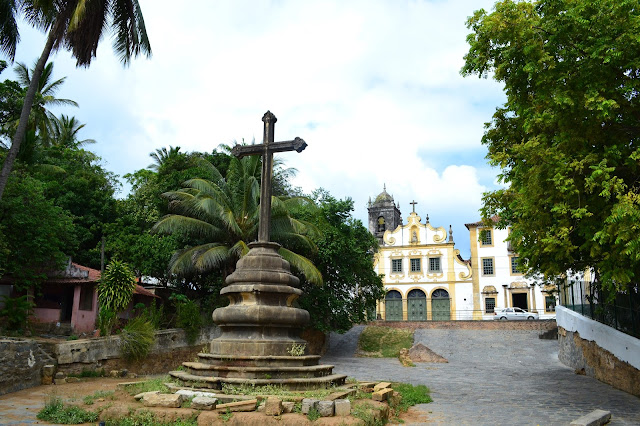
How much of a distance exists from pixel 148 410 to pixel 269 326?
7.88 feet

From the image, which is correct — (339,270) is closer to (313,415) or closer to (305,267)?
(305,267)

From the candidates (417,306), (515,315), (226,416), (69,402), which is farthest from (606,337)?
(417,306)

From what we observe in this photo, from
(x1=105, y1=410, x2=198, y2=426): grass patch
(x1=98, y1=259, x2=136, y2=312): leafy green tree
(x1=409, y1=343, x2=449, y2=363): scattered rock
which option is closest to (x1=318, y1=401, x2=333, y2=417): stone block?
(x1=105, y1=410, x2=198, y2=426): grass patch

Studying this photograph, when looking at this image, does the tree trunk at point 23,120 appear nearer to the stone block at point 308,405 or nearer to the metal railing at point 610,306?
the stone block at point 308,405

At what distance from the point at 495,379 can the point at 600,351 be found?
9.21ft

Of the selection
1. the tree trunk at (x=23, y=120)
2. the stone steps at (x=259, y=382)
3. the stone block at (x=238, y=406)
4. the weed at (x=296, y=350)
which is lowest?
the stone block at (x=238, y=406)

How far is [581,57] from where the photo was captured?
28.4 ft

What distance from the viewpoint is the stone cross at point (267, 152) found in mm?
9648

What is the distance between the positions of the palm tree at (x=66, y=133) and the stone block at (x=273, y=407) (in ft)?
89.9

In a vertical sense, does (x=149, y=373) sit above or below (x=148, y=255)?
below

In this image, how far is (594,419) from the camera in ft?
24.4

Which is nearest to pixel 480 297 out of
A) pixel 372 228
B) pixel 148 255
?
pixel 372 228

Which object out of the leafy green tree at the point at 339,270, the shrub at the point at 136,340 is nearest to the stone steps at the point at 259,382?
the shrub at the point at 136,340

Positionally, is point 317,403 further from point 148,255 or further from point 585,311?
point 148,255
